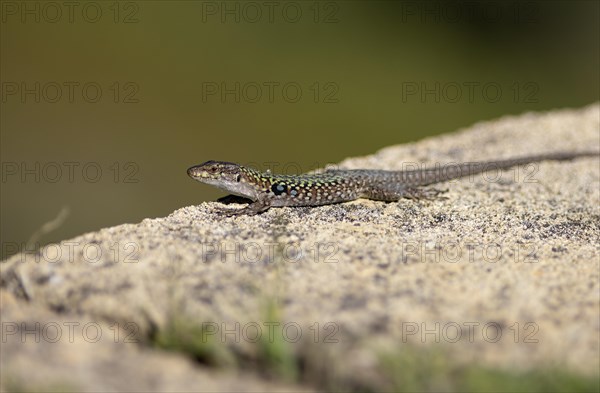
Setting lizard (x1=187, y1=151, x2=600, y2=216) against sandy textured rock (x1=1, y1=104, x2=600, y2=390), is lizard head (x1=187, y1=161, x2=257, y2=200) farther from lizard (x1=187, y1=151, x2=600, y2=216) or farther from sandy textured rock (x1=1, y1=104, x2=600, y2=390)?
sandy textured rock (x1=1, y1=104, x2=600, y2=390)

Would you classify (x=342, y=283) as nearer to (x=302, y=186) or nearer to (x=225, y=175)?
(x=302, y=186)

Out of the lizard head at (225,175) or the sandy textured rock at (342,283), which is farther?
the lizard head at (225,175)

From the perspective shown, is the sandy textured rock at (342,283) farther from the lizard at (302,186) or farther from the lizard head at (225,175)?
the lizard head at (225,175)

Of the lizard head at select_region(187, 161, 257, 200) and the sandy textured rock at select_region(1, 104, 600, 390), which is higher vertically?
the lizard head at select_region(187, 161, 257, 200)

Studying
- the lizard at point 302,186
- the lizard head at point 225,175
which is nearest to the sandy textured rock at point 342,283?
the lizard at point 302,186

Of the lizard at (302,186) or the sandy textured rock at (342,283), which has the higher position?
the lizard at (302,186)

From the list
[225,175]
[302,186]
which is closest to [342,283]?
[302,186]

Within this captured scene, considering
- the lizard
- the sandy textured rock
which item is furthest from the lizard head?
the sandy textured rock
